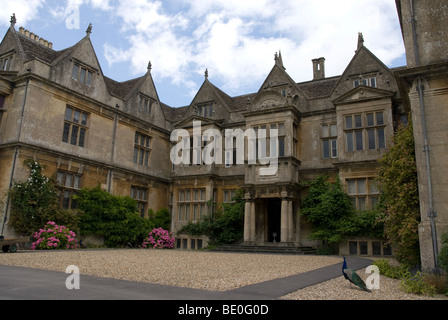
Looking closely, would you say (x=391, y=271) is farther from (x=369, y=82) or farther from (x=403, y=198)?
(x=369, y=82)

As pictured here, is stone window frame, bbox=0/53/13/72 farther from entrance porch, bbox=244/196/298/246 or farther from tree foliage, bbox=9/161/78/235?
entrance porch, bbox=244/196/298/246

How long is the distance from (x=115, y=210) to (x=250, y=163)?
7449 millimetres

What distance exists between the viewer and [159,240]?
2022 cm

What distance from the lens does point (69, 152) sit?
58.5 feet

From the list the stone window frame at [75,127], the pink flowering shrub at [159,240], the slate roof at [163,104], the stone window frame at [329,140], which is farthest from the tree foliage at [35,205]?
the stone window frame at [329,140]

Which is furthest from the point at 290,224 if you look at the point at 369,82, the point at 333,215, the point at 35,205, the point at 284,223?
the point at 35,205

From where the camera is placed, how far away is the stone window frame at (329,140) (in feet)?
61.6

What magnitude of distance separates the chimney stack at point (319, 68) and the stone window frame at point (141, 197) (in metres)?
13.3

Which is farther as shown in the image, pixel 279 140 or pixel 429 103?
pixel 279 140

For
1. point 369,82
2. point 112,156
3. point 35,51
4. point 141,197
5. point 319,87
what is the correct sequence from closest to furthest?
point 35,51
point 369,82
point 112,156
point 319,87
point 141,197

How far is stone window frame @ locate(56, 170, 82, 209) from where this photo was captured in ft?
56.6

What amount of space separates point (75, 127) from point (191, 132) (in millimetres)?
6772

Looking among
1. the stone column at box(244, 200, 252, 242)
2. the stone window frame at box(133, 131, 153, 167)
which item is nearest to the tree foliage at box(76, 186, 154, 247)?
the stone window frame at box(133, 131, 153, 167)

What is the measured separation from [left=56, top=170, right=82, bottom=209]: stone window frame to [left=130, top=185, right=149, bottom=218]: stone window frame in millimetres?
3816
